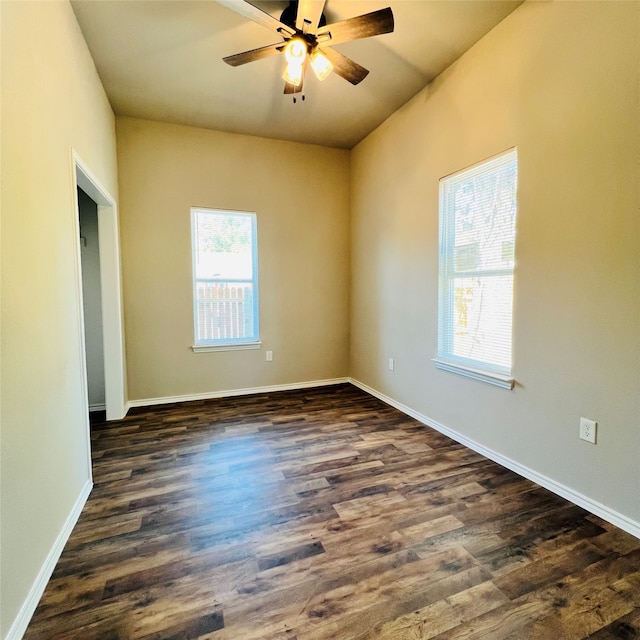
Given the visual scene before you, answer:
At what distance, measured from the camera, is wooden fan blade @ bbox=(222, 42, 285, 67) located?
6.70 ft

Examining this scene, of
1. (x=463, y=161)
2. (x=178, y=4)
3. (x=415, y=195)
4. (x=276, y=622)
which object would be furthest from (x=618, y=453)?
(x=178, y=4)

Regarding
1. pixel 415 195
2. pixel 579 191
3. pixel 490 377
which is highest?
pixel 415 195

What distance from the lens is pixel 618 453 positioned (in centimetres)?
175

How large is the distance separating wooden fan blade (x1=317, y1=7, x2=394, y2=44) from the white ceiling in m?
0.34

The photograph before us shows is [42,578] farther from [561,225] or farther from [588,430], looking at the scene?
[561,225]

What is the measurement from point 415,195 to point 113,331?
3.18m

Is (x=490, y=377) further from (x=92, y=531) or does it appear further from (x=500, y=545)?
(x=92, y=531)

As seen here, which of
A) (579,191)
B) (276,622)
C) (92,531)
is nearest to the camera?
(276,622)

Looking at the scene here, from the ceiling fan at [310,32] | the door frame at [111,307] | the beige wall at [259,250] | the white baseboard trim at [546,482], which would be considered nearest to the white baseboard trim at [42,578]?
the door frame at [111,307]

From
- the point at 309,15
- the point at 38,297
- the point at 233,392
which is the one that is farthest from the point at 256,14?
the point at 233,392

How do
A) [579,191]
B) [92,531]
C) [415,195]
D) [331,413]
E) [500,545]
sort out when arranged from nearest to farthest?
1. [500,545]
2. [92,531]
3. [579,191]
4. [415,195]
5. [331,413]

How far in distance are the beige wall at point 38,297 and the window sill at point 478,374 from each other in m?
2.67

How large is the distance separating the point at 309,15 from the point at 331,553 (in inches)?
111

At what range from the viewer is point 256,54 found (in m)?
2.10
